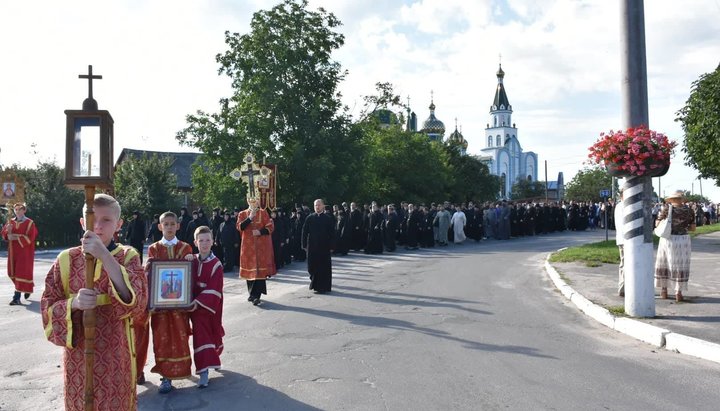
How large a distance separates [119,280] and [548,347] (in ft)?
18.7

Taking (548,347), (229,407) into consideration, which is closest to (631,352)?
(548,347)

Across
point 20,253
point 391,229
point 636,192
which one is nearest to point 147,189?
point 391,229

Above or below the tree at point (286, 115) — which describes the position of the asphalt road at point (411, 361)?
below

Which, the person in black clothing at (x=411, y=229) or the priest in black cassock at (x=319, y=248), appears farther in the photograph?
the person in black clothing at (x=411, y=229)

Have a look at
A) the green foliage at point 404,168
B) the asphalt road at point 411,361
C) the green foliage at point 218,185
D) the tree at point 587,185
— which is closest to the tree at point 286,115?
the green foliage at point 218,185

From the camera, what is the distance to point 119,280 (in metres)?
3.75

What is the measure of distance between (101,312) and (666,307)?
8874 mm

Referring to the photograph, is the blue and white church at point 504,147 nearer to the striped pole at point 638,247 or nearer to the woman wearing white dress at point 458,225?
the woman wearing white dress at point 458,225

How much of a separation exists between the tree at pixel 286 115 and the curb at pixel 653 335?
21.1 m

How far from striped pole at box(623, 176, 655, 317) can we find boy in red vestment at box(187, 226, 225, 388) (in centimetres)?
611

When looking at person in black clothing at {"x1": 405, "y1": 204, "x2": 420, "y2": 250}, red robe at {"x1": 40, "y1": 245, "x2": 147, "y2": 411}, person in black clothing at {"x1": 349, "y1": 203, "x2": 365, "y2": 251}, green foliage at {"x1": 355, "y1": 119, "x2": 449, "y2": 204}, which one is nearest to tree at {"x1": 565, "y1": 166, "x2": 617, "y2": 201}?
green foliage at {"x1": 355, "y1": 119, "x2": 449, "y2": 204}

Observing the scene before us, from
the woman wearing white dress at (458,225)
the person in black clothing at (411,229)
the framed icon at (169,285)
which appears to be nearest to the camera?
the framed icon at (169,285)

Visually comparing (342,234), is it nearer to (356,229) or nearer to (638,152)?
(356,229)

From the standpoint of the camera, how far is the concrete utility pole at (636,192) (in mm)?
9102
